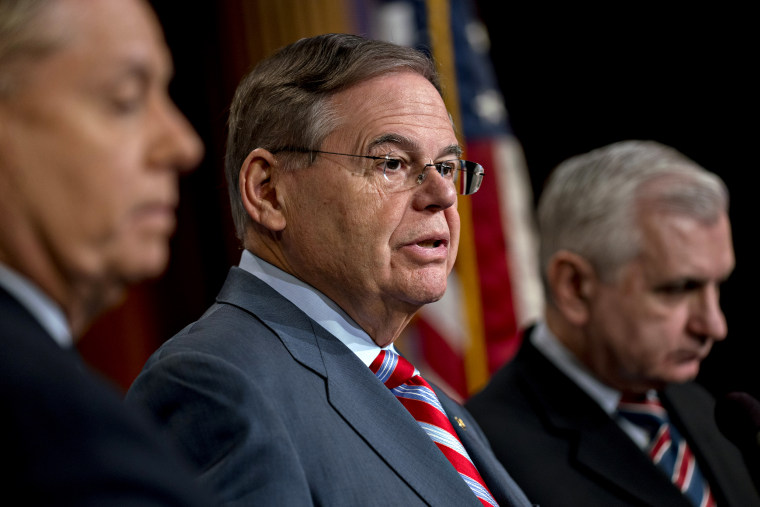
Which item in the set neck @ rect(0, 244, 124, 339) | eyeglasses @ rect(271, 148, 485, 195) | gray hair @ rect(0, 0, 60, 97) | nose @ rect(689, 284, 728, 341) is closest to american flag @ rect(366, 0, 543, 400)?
nose @ rect(689, 284, 728, 341)

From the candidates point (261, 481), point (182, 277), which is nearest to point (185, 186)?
point (182, 277)

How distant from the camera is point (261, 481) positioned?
3.98ft

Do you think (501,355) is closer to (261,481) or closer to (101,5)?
(261,481)

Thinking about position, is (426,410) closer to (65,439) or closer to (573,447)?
(573,447)

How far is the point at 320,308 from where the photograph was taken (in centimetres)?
167

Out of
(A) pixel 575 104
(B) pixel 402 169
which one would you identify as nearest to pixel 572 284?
(B) pixel 402 169

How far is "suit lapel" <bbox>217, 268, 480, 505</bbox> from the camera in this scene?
4.79 feet

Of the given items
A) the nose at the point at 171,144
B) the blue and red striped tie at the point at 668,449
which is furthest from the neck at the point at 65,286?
the blue and red striped tie at the point at 668,449

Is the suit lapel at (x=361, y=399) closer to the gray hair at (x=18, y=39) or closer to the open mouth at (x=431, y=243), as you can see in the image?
the open mouth at (x=431, y=243)

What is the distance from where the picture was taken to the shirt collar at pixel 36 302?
782mm

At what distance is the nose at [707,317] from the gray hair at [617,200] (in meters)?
0.22

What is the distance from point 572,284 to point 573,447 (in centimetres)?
49

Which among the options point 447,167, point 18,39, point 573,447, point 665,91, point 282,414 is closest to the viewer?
point 18,39

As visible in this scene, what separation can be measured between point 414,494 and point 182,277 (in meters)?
2.37
